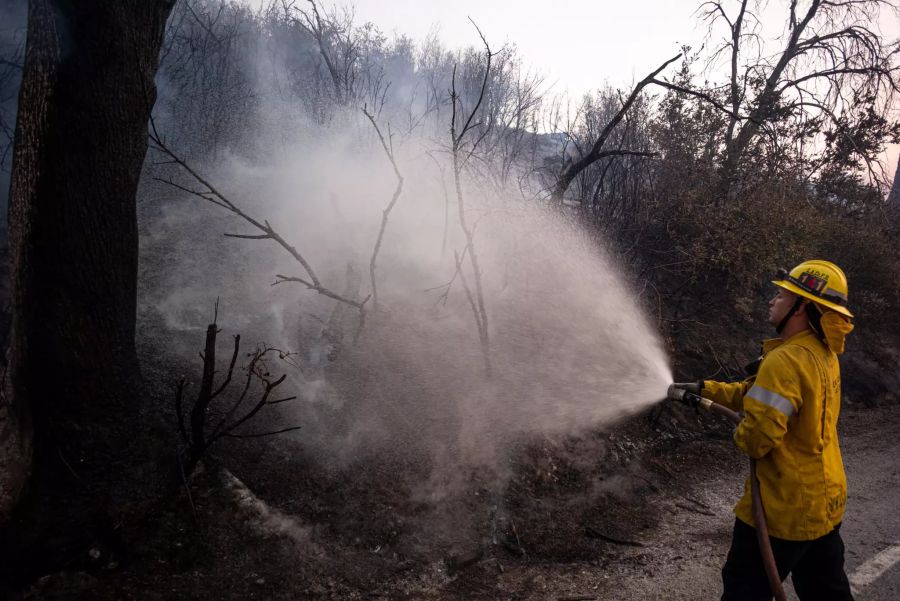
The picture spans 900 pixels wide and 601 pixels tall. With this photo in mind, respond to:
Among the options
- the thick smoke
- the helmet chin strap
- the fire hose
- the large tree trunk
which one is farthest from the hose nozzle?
the large tree trunk

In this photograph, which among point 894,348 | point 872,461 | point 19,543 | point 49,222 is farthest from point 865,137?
point 19,543

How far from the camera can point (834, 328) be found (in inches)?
96.0

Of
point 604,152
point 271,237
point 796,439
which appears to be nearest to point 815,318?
point 796,439

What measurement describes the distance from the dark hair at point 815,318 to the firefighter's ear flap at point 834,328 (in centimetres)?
2

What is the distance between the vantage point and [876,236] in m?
9.12

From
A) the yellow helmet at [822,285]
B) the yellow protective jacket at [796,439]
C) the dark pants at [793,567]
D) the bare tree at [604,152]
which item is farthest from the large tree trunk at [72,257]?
the bare tree at [604,152]

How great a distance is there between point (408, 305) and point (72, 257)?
375cm

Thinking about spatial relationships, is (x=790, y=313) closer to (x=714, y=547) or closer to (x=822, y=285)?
(x=822, y=285)

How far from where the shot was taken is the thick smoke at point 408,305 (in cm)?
465

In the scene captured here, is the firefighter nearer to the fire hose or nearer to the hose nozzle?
the fire hose

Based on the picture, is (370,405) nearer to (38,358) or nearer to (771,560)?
(38,358)

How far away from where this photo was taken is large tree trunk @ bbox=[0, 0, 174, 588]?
2816 mm

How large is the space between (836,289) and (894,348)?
30.7 feet

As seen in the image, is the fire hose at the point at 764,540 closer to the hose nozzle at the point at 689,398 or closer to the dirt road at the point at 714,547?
the hose nozzle at the point at 689,398
